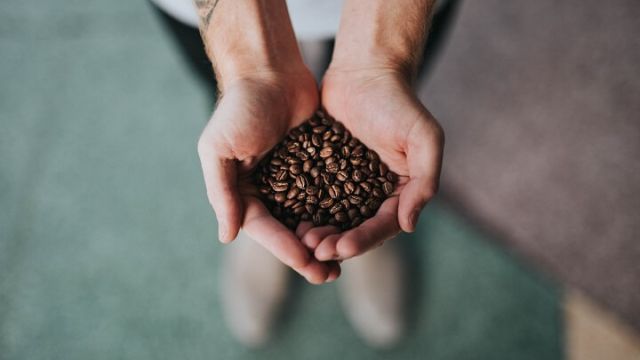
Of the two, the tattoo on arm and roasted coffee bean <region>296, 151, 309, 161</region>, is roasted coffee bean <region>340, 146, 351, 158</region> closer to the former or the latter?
roasted coffee bean <region>296, 151, 309, 161</region>

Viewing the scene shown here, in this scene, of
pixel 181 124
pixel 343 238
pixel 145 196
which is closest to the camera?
pixel 343 238

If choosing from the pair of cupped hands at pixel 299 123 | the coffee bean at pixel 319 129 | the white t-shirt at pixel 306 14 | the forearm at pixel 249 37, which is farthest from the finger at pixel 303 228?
the white t-shirt at pixel 306 14

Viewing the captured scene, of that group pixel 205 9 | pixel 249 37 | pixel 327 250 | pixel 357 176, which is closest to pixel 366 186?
pixel 357 176

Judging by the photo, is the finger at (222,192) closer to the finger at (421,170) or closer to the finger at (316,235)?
the finger at (316,235)

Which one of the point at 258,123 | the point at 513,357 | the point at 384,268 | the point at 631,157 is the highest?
the point at 258,123

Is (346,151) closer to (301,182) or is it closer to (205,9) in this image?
(301,182)

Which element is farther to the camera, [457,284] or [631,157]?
[631,157]

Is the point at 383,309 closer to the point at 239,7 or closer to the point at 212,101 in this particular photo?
the point at 212,101

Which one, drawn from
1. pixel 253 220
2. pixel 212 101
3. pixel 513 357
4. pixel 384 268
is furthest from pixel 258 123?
pixel 513 357
